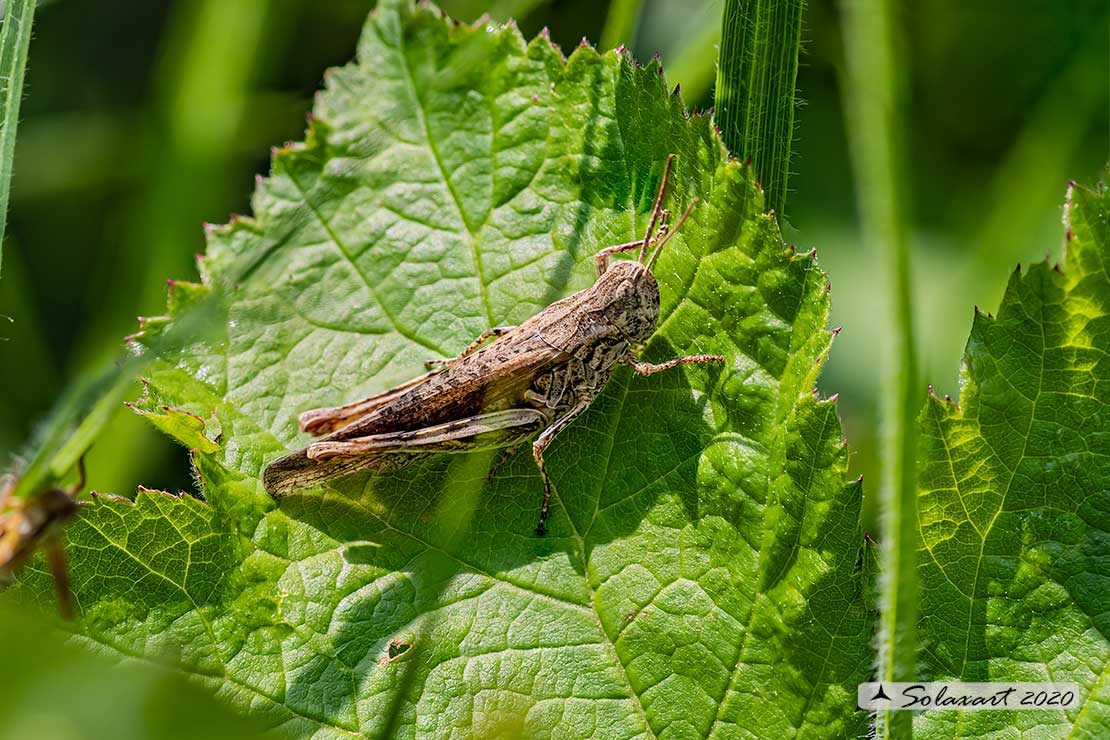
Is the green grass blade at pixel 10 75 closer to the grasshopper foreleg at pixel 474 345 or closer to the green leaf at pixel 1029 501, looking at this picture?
→ the grasshopper foreleg at pixel 474 345

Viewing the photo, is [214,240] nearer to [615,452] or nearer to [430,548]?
[430,548]

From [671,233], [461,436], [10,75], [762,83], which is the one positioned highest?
[762,83]

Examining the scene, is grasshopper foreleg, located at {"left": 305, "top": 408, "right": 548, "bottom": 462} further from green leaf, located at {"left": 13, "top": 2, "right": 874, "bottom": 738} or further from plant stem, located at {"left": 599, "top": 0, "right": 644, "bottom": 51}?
plant stem, located at {"left": 599, "top": 0, "right": 644, "bottom": 51}

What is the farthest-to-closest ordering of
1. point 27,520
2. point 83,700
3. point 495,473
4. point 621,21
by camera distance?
point 621,21, point 495,473, point 27,520, point 83,700

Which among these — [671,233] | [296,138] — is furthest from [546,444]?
[296,138]

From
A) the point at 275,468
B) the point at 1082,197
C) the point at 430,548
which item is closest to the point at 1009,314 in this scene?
the point at 1082,197
